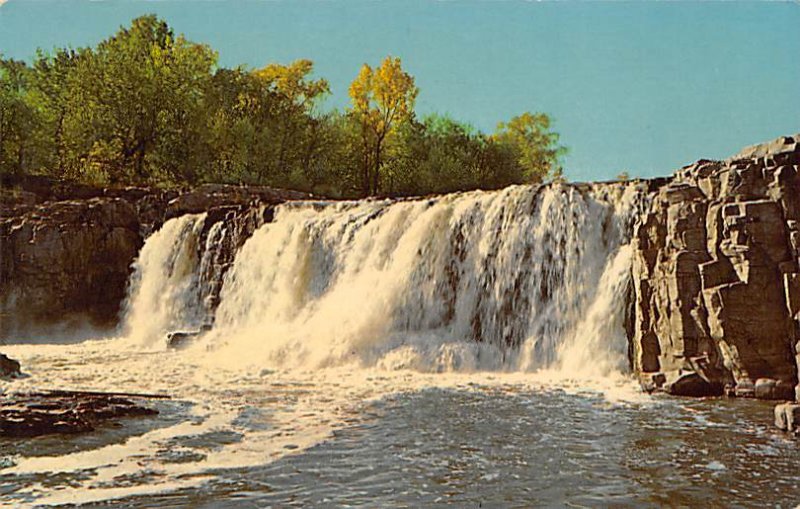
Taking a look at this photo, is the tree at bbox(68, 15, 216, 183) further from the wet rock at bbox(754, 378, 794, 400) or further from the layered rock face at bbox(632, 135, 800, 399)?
the wet rock at bbox(754, 378, 794, 400)

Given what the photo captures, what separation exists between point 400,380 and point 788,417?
705 cm

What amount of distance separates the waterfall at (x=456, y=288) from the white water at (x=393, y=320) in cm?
3

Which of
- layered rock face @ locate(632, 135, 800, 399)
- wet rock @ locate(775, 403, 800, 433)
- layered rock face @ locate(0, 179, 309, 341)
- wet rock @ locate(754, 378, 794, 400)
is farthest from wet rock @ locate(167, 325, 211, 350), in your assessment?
wet rock @ locate(775, 403, 800, 433)

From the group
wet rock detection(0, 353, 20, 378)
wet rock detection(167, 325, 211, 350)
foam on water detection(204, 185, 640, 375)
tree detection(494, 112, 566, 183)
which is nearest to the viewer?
wet rock detection(0, 353, 20, 378)

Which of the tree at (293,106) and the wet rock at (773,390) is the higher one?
the tree at (293,106)

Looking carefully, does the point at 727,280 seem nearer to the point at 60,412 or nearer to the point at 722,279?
the point at 722,279

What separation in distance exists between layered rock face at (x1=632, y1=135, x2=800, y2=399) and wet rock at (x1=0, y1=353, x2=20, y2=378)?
12.1m

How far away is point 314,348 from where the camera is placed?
1780 cm

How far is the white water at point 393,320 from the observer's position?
1371 centimetres

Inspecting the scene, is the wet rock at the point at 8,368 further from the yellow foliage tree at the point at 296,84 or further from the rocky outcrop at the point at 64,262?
the yellow foliage tree at the point at 296,84

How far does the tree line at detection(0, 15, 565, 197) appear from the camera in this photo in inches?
1640

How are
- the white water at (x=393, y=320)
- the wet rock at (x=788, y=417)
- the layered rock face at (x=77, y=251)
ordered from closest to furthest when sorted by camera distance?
1. the wet rock at (x=788, y=417)
2. the white water at (x=393, y=320)
3. the layered rock face at (x=77, y=251)

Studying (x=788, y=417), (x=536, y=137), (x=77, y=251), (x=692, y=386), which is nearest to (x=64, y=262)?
(x=77, y=251)

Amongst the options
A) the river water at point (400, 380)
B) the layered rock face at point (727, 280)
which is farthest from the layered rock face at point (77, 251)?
the layered rock face at point (727, 280)
